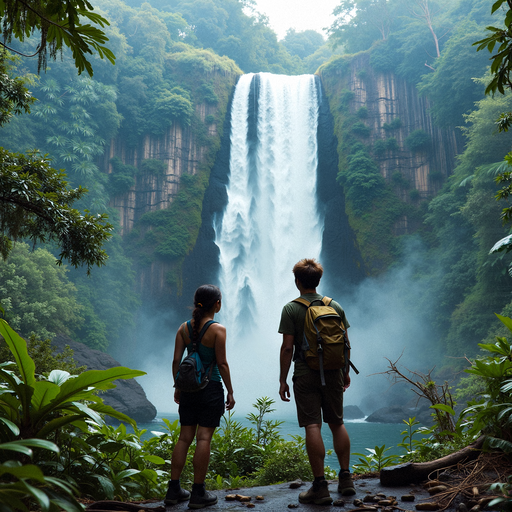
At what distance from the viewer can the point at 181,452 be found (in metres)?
2.61

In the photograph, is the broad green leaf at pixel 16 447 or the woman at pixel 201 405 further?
the woman at pixel 201 405

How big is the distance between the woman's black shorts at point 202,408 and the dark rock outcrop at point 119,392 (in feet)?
48.2

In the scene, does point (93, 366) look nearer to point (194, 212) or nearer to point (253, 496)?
point (194, 212)

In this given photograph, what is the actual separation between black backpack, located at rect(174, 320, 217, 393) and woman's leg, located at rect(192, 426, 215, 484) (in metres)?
0.27

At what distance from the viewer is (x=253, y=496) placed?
2814 millimetres

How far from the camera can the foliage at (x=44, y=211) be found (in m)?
4.04

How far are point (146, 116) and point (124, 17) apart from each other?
772 cm

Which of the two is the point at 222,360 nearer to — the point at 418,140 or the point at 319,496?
the point at 319,496

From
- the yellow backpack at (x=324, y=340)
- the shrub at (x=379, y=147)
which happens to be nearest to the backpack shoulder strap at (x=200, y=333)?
the yellow backpack at (x=324, y=340)

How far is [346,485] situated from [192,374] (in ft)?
3.97

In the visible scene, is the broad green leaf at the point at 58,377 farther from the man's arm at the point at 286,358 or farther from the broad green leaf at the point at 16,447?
the man's arm at the point at 286,358

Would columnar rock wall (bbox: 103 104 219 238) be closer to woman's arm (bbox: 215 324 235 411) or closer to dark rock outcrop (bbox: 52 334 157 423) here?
dark rock outcrop (bbox: 52 334 157 423)

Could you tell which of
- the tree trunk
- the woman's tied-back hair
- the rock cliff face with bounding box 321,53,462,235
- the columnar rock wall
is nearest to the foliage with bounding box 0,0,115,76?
the woman's tied-back hair

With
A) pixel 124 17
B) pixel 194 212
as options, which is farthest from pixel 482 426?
pixel 124 17
